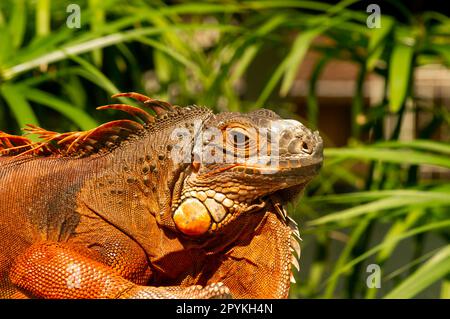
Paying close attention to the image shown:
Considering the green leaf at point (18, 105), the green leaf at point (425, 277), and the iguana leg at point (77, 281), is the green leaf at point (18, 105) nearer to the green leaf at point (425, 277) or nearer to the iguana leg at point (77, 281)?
the iguana leg at point (77, 281)

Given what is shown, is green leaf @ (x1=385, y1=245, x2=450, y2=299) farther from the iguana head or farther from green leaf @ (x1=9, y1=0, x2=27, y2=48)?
green leaf @ (x1=9, y1=0, x2=27, y2=48)

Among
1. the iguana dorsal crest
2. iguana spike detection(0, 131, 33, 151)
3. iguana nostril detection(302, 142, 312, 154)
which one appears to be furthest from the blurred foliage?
iguana nostril detection(302, 142, 312, 154)

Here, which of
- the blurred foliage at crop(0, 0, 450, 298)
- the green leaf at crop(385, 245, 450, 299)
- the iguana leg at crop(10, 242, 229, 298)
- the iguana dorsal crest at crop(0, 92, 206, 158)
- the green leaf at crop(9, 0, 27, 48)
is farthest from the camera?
the green leaf at crop(9, 0, 27, 48)

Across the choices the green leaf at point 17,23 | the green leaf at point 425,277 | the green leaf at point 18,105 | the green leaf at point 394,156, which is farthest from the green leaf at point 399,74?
the green leaf at point 17,23

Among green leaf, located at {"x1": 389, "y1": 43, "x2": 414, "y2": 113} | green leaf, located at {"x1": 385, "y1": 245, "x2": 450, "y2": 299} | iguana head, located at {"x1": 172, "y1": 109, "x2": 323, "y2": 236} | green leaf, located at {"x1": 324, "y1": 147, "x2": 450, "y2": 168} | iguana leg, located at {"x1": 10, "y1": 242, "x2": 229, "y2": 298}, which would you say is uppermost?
green leaf, located at {"x1": 389, "y1": 43, "x2": 414, "y2": 113}

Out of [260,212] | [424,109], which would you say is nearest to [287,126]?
[260,212]

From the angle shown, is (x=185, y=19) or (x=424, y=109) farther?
(x=185, y=19)

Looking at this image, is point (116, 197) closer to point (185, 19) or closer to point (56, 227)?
point (56, 227)
